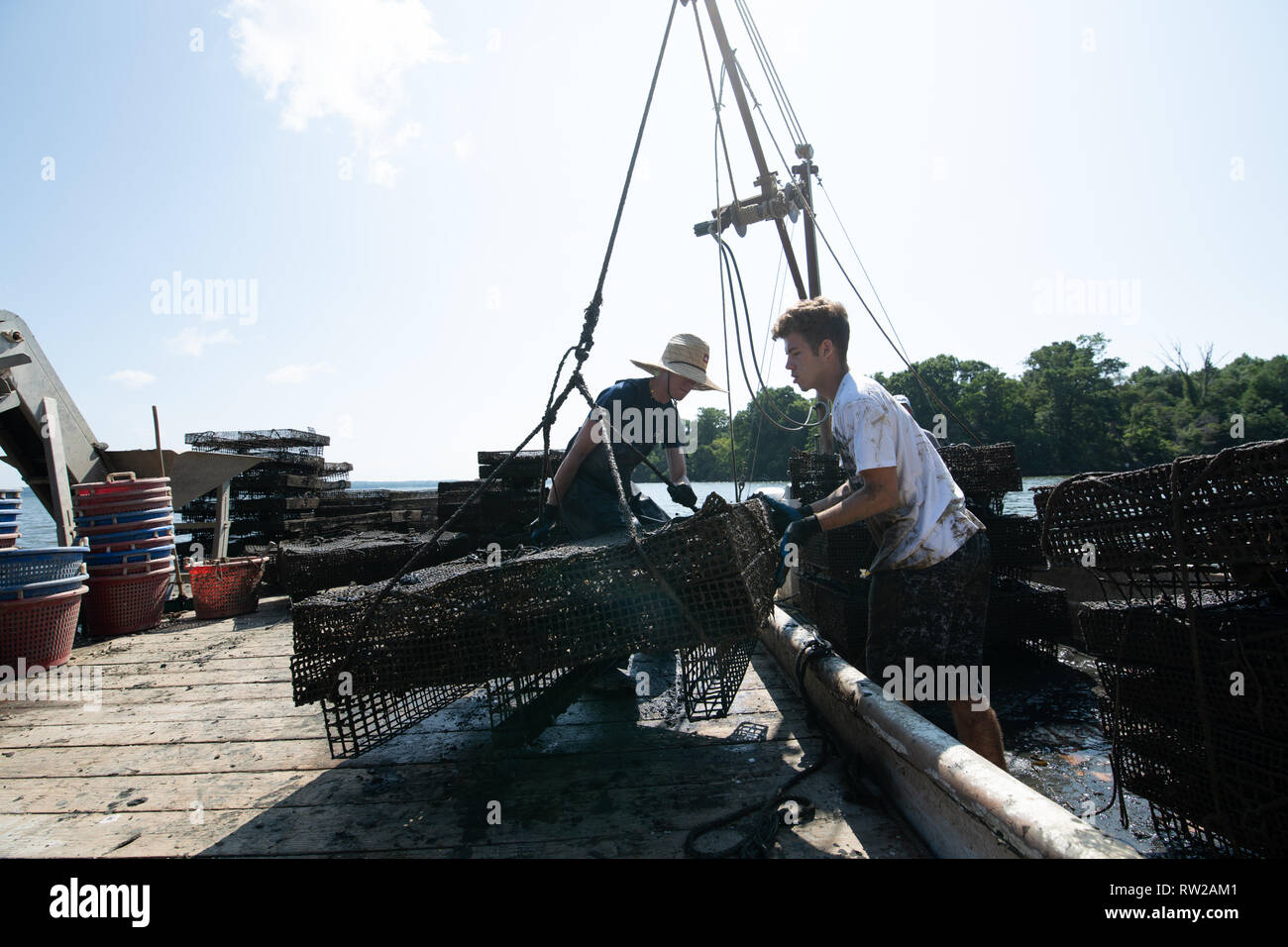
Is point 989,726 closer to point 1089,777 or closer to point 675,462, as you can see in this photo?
point 1089,777

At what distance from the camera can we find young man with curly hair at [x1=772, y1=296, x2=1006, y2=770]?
2.61 metres

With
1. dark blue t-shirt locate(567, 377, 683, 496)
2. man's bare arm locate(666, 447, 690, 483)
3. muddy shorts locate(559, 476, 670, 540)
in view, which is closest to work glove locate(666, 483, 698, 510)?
muddy shorts locate(559, 476, 670, 540)

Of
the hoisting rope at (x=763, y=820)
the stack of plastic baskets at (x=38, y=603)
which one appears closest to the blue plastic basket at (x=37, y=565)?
the stack of plastic baskets at (x=38, y=603)

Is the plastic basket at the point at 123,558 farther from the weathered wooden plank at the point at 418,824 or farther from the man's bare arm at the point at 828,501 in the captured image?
the man's bare arm at the point at 828,501

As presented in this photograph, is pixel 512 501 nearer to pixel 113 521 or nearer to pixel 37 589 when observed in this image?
pixel 113 521

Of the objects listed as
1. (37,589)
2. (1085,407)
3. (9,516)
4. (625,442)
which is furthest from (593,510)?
(1085,407)

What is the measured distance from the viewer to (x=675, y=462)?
4012mm

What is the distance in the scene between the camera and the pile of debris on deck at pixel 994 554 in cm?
573

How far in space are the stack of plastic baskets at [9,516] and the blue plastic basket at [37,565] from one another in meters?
0.62

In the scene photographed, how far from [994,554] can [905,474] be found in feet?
13.0

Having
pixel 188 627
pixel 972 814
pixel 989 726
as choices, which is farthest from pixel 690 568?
pixel 188 627

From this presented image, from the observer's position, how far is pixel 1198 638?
214cm

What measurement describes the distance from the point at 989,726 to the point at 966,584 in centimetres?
60
